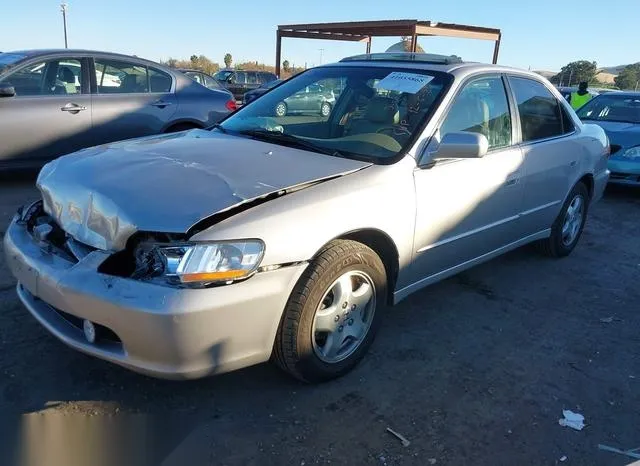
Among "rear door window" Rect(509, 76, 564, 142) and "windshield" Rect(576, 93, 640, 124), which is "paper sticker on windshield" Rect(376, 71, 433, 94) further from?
"windshield" Rect(576, 93, 640, 124)

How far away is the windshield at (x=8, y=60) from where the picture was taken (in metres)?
5.89

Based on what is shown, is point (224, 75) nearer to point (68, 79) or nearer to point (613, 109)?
point (613, 109)

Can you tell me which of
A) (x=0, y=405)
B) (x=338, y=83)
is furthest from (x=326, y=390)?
(x=338, y=83)

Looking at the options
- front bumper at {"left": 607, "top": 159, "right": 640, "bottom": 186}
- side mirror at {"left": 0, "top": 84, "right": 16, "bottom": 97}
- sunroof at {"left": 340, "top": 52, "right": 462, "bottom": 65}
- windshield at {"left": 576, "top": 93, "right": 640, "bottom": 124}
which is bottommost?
front bumper at {"left": 607, "top": 159, "right": 640, "bottom": 186}

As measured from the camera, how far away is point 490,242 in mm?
3840

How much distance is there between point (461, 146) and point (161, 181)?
1.62 metres

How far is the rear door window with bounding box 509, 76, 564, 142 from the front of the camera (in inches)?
161

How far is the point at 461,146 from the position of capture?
10.0ft

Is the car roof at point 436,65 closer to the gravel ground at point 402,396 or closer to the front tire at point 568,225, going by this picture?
the front tire at point 568,225

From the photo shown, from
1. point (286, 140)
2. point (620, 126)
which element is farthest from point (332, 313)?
point (620, 126)

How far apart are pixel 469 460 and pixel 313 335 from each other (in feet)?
2.87

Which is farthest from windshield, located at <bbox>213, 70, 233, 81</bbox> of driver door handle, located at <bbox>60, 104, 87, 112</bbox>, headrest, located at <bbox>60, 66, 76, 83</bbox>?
driver door handle, located at <bbox>60, 104, 87, 112</bbox>

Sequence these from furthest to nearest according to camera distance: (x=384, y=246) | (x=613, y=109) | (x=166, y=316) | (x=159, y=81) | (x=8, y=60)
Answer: (x=613, y=109), (x=159, y=81), (x=8, y=60), (x=384, y=246), (x=166, y=316)

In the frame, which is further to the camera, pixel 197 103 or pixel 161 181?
pixel 197 103
